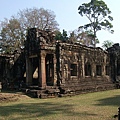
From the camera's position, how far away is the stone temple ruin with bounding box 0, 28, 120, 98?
15.2 meters

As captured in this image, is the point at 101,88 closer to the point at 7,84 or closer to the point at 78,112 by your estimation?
the point at 7,84

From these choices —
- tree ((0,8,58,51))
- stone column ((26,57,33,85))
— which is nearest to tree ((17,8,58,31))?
tree ((0,8,58,51))

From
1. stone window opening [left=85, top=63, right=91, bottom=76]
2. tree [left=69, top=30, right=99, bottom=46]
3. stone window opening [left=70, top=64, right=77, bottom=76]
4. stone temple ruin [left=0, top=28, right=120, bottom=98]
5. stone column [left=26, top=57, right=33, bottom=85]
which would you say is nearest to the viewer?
stone temple ruin [left=0, top=28, right=120, bottom=98]

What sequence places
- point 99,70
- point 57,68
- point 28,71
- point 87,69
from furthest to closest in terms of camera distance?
point 99,70, point 87,69, point 28,71, point 57,68

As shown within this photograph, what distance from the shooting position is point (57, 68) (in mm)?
16000

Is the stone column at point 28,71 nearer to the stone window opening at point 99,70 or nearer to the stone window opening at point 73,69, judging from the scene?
the stone window opening at point 73,69

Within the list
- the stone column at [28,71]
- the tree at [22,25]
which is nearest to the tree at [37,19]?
the tree at [22,25]

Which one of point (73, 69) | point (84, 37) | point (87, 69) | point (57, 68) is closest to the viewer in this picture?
point (57, 68)

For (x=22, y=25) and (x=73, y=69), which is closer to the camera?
(x=73, y=69)

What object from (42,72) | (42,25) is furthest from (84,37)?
(42,72)

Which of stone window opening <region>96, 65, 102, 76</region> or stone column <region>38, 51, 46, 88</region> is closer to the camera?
stone column <region>38, 51, 46, 88</region>

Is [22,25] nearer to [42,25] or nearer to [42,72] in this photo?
[42,25]

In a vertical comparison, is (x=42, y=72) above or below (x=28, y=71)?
below

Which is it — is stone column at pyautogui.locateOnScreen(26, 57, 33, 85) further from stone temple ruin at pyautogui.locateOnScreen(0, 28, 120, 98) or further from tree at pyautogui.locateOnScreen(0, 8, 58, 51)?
tree at pyautogui.locateOnScreen(0, 8, 58, 51)
